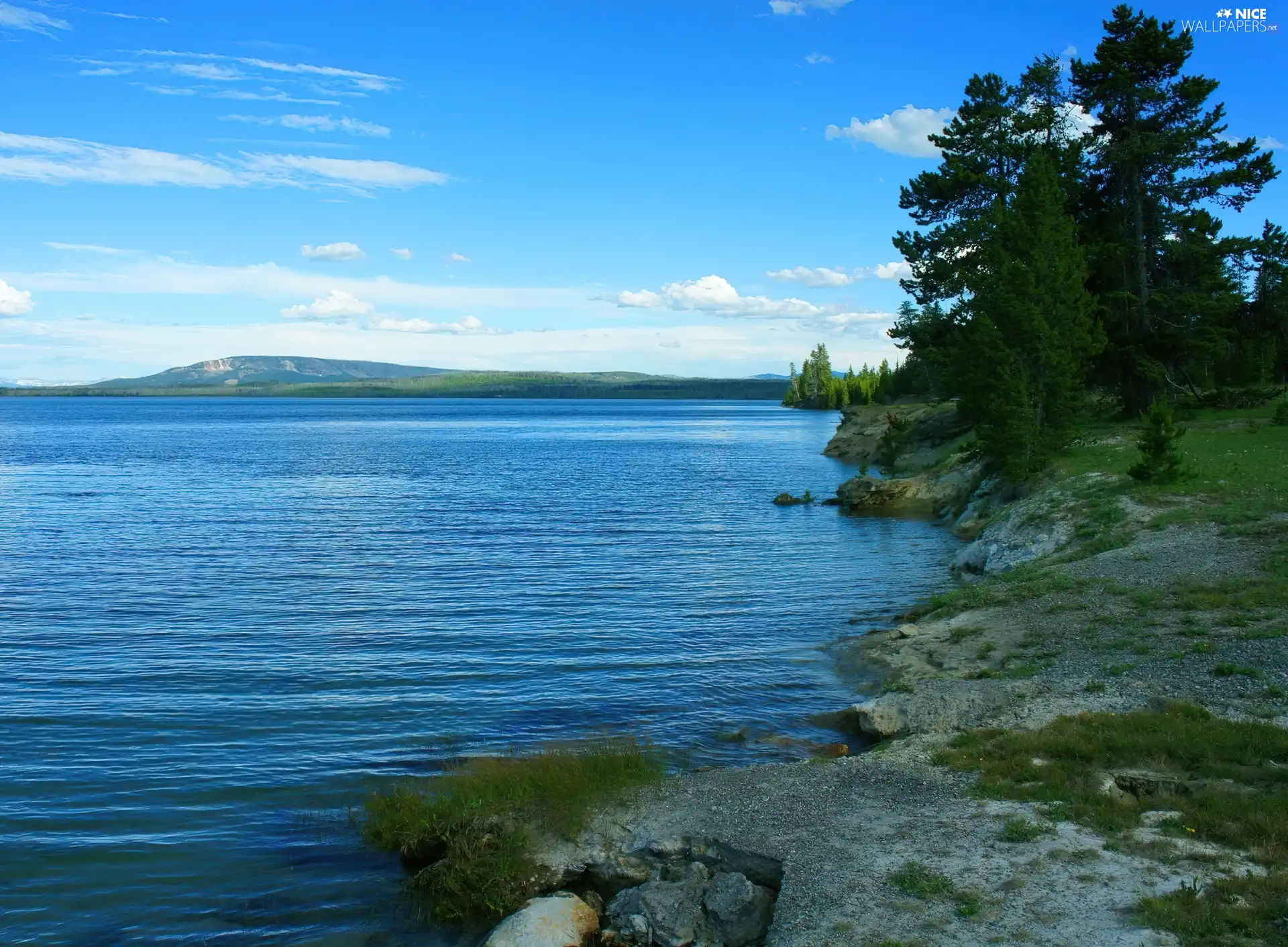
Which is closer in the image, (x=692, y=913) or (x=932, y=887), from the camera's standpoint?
(x=932, y=887)

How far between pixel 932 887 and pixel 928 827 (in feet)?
6.04

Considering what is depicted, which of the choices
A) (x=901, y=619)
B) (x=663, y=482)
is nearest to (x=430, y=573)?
(x=901, y=619)

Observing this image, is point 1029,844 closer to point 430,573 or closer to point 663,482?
point 430,573

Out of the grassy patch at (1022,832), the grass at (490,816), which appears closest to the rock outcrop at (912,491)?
the grass at (490,816)

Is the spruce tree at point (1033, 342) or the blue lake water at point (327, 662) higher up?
the spruce tree at point (1033, 342)

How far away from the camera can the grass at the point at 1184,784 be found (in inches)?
412

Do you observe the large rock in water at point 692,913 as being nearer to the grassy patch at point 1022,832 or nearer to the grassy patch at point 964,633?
the grassy patch at point 1022,832

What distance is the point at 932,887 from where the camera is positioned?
11742mm

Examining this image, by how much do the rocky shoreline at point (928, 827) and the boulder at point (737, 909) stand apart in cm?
2

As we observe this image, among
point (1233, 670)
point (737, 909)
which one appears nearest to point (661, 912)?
point (737, 909)

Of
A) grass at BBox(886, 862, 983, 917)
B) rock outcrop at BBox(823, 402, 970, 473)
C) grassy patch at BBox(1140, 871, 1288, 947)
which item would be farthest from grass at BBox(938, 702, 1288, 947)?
rock outcrop at BBox(823, 402, 970, 473)

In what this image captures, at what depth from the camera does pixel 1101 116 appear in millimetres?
49688

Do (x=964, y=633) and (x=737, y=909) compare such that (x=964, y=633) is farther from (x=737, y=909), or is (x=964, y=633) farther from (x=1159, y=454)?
(x=737, y=909)

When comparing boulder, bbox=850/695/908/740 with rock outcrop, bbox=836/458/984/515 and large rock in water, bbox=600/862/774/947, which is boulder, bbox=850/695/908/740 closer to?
large rock in water, bbox=600/862/774/947
